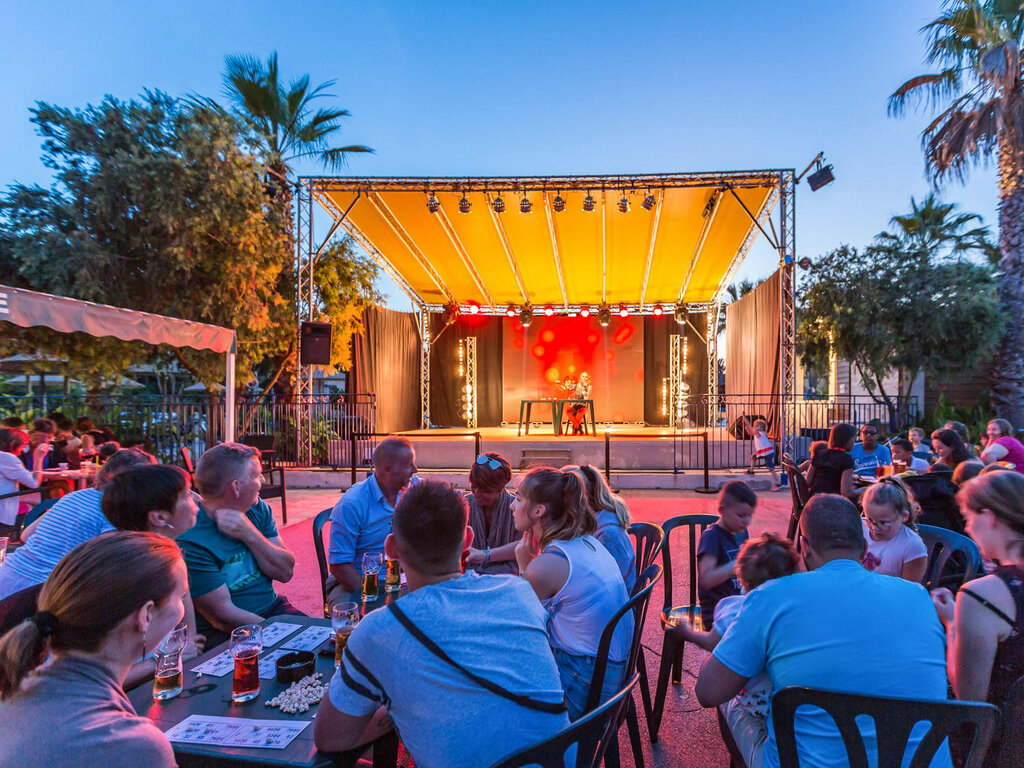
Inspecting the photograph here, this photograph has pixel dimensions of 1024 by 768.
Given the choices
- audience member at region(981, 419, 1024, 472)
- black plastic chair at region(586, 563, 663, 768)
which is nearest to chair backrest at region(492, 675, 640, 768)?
black plastic chair at region(586, 563, 663, 768)

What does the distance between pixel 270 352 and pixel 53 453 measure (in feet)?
16.4

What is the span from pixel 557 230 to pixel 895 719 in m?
10.9

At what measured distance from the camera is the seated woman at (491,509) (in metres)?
2.99

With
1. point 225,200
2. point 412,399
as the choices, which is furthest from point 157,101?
point 412,399

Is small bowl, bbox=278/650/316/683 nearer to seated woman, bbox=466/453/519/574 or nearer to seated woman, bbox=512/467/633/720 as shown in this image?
seated woman, bbox=512/467/633/720

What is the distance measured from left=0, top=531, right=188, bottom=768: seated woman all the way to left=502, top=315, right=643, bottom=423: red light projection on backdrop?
658 inches

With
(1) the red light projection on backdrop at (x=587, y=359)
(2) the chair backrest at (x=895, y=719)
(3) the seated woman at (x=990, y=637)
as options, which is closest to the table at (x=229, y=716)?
(2) the chair backrest at (x=895, y=719)

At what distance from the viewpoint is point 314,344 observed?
1034 centimetres

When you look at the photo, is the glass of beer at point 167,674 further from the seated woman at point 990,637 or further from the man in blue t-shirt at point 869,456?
the man in blue t-shirt at point 869,456

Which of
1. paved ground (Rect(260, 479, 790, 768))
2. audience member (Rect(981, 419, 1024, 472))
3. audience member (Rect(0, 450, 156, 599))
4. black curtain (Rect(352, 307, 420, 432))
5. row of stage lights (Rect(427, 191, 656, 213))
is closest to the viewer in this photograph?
audience member (Rect(0, 450, 156, 599))

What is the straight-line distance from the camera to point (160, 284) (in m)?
9.36

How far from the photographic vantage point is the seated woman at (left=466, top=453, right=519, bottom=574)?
299 cm

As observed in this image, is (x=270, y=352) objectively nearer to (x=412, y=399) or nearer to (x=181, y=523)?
(x=412, y=399)

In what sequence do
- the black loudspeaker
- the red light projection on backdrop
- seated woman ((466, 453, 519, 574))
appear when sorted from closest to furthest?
seated woman ((466, 453, 519, 574)), the black loudspeaker, the red light projection on backdrop
